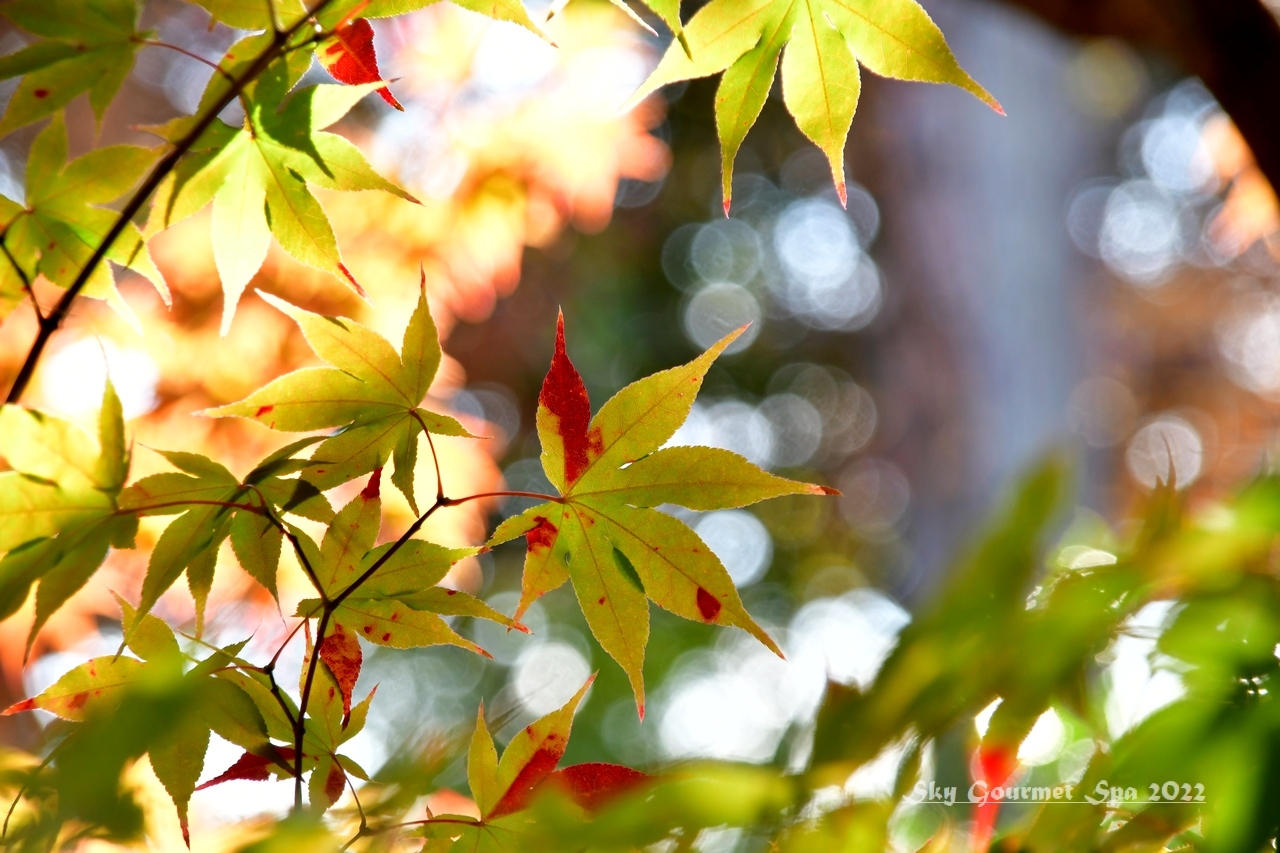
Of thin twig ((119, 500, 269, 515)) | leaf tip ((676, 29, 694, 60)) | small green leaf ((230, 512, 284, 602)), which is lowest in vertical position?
small green leaf ((230, 512, 284, 602))

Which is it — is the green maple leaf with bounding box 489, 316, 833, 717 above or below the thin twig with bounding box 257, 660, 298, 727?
above

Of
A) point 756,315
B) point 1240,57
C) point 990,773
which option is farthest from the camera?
point 756,315

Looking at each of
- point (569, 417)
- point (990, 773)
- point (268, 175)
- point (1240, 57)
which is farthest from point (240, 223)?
point (1240, 57)

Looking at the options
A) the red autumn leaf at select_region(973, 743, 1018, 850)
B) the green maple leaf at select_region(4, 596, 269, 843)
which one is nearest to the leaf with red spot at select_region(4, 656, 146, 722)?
the green maple leaf at select_region(4, 596, 269, 843)

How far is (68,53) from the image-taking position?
0.97 feet

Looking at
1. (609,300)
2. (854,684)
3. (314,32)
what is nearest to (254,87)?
(314,32)

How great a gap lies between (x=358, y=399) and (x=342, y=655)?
8 centimetres

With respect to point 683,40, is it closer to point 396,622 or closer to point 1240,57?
point 396,622

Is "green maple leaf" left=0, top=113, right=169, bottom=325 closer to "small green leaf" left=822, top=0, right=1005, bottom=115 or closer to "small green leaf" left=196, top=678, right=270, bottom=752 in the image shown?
"small green leaf" left=196, top=678, right=270, bottom=752

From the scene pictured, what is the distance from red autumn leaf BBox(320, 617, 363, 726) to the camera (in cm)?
28

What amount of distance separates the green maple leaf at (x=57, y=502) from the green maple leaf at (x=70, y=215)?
0.26 ft

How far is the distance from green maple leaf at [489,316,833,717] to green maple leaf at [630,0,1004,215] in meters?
0.09

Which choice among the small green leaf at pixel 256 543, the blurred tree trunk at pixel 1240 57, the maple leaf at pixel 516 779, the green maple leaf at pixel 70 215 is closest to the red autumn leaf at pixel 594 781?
the maple leaf at pixel 516 779

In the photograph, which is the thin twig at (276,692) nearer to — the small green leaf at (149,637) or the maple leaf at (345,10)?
the small green leaf at (149,637)
